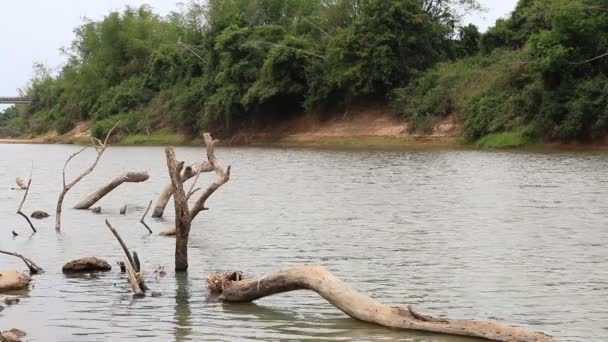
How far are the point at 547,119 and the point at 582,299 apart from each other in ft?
116

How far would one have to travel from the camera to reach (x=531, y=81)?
49.3 meters

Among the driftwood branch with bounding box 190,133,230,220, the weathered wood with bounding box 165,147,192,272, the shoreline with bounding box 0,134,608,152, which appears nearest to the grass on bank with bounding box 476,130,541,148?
the shoreline with bounding box 0,134,608,152

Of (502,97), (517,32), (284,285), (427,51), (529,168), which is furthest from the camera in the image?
(427,51)

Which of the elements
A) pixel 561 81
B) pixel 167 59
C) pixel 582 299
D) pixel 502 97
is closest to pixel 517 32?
pixel 502 97

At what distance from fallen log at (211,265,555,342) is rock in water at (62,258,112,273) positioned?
271 centimetres

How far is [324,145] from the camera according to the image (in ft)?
186

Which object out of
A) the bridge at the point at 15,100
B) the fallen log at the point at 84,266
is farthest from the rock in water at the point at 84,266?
the bridge at the point at 15,100

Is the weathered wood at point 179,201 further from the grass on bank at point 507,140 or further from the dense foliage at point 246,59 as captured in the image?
the dense foliage at point 246,59

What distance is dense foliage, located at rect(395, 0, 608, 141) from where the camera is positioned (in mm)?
43219

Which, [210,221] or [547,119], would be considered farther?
[547,119]

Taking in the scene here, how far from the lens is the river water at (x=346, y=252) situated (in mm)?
10273

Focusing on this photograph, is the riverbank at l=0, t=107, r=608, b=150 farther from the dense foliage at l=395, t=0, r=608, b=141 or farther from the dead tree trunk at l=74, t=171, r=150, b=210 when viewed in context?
the dead tree trunk at l=74, t=171, r=150, b=210

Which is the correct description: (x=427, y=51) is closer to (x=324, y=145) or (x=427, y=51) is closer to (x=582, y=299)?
(x=324, y=145)

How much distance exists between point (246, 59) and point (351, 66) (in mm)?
11211
